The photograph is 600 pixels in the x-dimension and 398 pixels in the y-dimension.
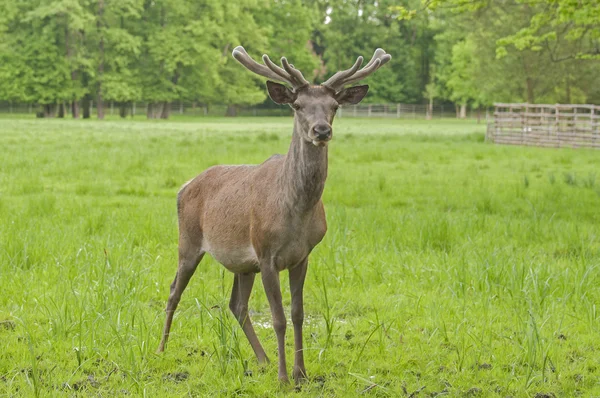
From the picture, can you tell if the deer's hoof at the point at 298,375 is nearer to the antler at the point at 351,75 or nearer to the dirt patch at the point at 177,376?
the dirt patch at the point at 177,376

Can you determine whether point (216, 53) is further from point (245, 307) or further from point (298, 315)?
point (298, 315)

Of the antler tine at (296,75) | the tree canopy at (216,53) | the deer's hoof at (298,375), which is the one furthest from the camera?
the tree canopy at (216,53)

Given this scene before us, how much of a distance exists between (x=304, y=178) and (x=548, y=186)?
1082cm

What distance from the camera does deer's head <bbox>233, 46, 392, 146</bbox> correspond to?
4.19m

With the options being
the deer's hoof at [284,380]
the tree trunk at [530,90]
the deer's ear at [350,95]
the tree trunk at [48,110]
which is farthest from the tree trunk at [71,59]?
the deer's hoof at [284,380]

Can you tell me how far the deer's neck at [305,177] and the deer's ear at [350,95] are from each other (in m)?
0.32

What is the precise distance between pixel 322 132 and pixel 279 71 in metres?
0.77

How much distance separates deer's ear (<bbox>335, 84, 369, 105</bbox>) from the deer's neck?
320 millimetres

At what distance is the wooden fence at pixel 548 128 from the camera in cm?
2777

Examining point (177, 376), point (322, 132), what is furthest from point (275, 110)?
point (322, 132)

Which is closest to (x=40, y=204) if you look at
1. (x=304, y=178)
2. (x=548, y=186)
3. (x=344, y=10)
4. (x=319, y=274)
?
(x=319, y=274)

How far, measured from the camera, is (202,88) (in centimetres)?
6806

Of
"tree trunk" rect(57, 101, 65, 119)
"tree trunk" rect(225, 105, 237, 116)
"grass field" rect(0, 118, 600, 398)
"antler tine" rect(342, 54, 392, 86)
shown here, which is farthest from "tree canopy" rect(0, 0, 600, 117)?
"antler tine" rect(342, 54, 392, 86)

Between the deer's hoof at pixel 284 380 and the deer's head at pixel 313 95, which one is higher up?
the deer's head at pixel 313 95
